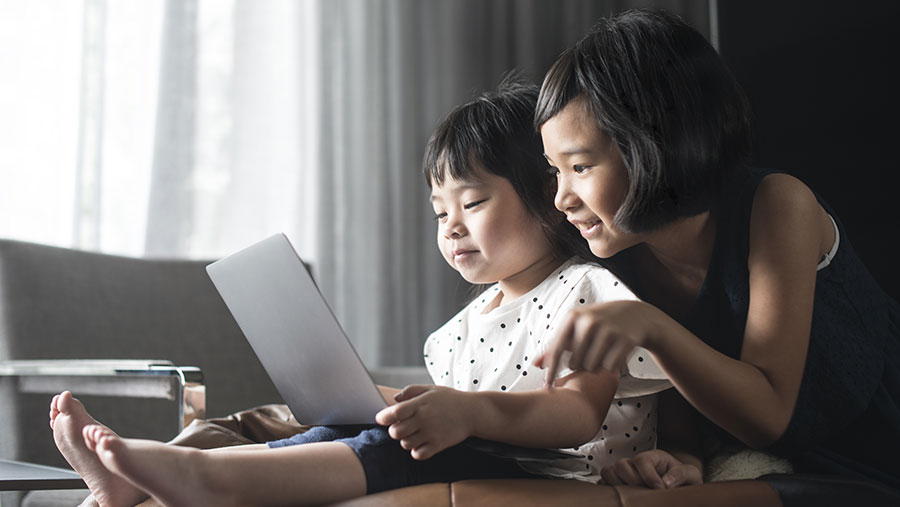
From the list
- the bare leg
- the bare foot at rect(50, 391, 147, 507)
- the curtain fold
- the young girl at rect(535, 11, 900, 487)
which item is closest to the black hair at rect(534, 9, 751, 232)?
the young girl at rect(535, 11, 900, 487)

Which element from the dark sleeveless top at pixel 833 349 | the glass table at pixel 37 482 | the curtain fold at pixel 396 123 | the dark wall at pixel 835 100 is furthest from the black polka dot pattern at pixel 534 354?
the curtain fold at pixel 396 123

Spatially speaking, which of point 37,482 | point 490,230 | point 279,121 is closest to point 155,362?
point 37,482

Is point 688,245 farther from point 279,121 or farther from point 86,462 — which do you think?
point 279,121

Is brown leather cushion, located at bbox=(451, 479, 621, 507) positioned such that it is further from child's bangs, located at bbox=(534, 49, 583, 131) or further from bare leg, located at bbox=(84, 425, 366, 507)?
child's bangs, located at bbox=(534, 49, 583, 131)

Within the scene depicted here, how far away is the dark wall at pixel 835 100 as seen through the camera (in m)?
1.22

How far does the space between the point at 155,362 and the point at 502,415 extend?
53 cm

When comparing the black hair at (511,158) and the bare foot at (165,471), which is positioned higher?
the black hair at (511,158)

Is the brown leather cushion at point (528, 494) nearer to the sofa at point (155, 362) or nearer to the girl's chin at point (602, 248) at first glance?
the sofa at point (155, 362)

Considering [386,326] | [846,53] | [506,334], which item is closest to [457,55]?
[386,326]

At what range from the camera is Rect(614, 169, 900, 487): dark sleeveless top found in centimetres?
76

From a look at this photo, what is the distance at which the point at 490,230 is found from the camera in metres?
0.95

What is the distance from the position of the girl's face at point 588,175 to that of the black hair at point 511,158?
0.12 meters

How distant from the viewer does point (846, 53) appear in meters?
1.25

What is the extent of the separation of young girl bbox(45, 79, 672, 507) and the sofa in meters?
0.05
